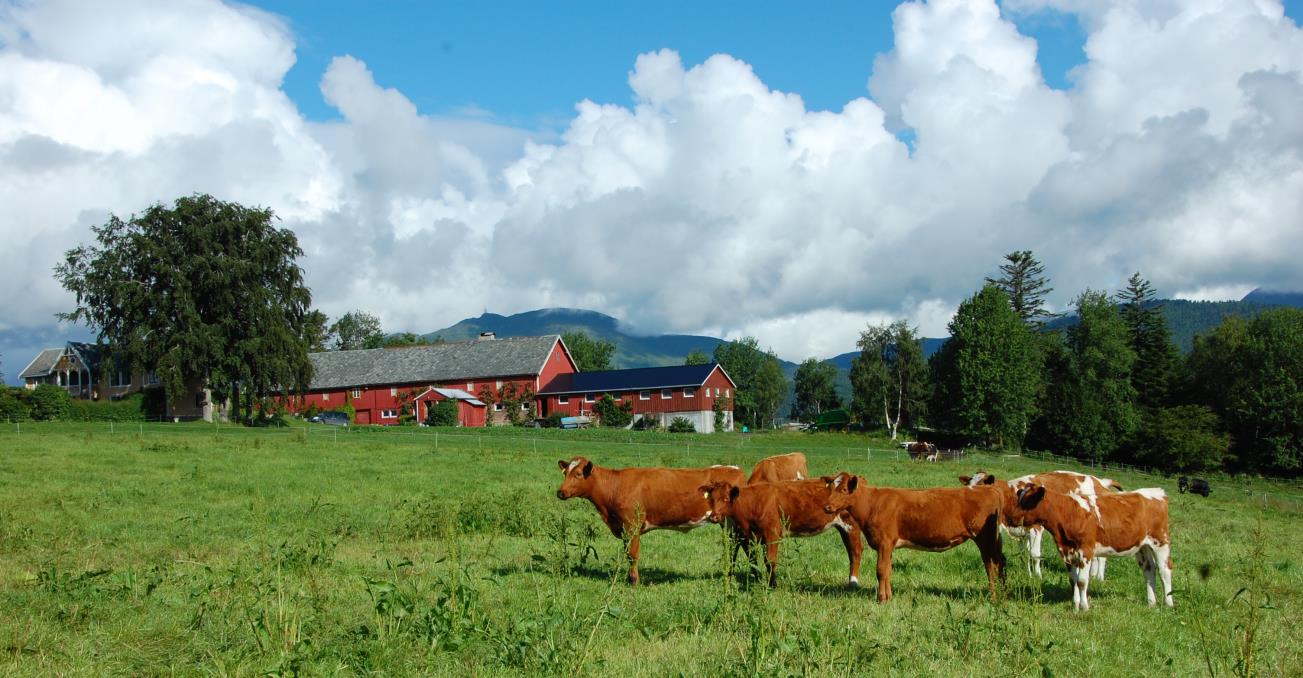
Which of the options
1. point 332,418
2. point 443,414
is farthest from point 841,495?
point 332,418

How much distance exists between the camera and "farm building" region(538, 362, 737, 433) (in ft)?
257

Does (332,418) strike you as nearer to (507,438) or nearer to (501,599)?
(507,438)

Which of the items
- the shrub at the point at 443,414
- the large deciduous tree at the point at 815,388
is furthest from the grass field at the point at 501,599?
the large deciduous tree at the point at 815,388

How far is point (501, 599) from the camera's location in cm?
1014

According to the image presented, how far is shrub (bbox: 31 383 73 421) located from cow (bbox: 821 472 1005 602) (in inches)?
2469

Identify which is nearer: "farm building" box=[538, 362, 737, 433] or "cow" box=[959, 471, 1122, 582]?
"cow" box=[959, 471, 1122, 582]

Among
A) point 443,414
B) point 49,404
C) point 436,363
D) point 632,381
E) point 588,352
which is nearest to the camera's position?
point 49,404

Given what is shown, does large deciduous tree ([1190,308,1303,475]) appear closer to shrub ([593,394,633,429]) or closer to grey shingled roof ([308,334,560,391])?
shrub ([593,394,633,429])

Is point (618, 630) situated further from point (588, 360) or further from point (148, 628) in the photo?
point (588, 360)

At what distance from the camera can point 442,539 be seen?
15531 mm

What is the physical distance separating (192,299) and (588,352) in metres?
90.7

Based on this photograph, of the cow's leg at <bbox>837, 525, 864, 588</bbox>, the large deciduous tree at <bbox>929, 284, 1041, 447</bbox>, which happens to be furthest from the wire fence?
the cow's leg at <bbox>837, 525, 864, 588</bbox>

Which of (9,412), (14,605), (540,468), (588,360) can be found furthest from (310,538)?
(588,360)

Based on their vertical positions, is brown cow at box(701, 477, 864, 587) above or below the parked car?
below
